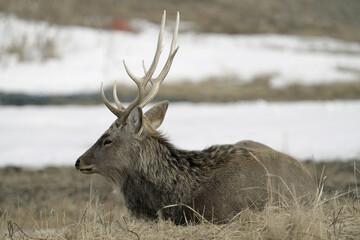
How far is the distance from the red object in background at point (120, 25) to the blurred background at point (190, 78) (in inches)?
4.1

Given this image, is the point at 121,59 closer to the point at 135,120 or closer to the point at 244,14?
the point at 244,14

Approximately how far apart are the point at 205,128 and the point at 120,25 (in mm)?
19869

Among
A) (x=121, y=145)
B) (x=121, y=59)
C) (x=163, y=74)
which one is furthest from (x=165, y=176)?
(x=121, y=59)

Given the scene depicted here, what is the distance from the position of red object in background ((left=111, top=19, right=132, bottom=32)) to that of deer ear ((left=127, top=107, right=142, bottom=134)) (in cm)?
2750

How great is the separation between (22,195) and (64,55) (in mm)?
16509

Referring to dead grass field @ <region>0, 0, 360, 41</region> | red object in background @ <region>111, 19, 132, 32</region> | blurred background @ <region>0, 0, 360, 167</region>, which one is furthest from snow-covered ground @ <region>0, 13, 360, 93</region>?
dead grass field @ <region>0, 0, 360, 41</region>

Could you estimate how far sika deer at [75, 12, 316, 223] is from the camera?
631cm

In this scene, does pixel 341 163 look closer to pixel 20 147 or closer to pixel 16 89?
pixel 20 147

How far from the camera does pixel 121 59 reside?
85.1ft

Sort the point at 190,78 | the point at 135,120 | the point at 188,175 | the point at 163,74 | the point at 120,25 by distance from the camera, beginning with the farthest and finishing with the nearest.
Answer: the point at 120,25, the point at 190,78, the point at 163,74, the point at 135,120, the point at 188,175

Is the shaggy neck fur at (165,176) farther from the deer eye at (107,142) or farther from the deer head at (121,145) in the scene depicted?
the deer eye at (107,142)

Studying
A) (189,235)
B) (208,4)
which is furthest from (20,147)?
(208,4)

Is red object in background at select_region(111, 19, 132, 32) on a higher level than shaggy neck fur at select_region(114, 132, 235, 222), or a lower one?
higher

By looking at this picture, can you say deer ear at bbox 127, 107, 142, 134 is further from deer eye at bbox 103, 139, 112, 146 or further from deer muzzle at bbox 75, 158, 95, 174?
deer muzzle at bbox 75, 158, 95, 174
